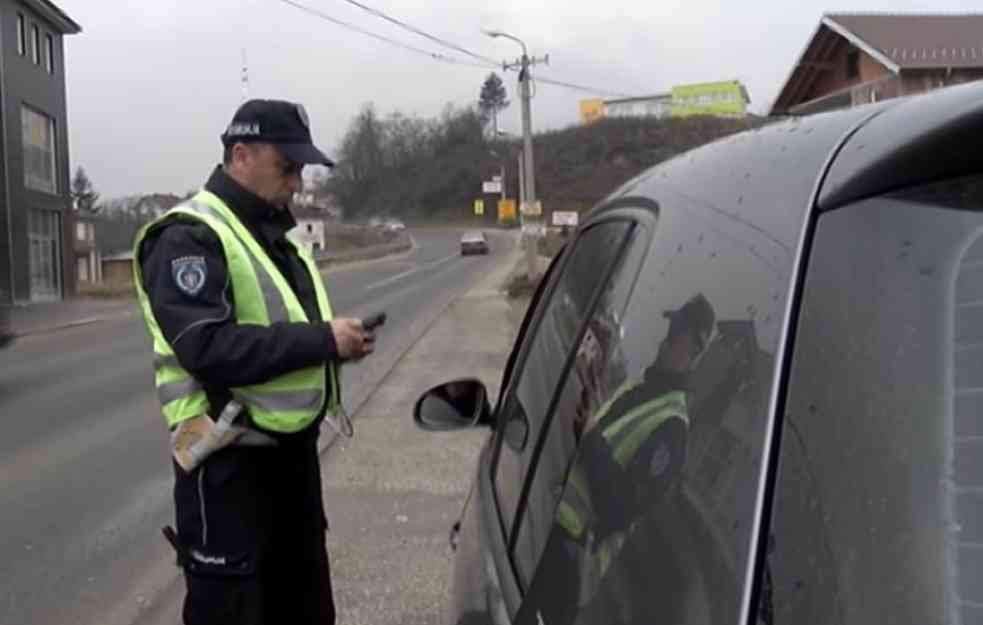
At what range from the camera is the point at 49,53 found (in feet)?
115

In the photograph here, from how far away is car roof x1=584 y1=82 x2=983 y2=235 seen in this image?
109 centimetres

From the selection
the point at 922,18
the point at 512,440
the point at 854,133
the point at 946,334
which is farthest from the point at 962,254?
the point at 922,18

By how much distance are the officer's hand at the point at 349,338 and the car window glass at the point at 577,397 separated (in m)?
0.94

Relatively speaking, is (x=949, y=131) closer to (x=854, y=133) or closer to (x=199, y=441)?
(x=854, y=133)

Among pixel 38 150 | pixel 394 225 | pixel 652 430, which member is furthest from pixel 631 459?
pixel 394 225

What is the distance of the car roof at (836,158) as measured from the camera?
1092 mm

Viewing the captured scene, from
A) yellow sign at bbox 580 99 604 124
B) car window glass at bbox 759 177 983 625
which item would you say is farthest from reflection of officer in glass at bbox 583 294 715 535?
yellow sign at bbox 580 99 604 124

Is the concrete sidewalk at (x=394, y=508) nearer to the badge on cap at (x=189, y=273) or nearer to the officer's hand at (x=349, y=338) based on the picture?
the officer's hand at (x=349, y=338)

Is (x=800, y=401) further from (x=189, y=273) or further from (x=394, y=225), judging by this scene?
(x=394, y=225)

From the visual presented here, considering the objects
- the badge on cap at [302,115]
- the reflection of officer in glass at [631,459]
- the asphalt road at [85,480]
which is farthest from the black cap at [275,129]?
the asphalt road at [85,480]

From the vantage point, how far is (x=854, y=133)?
1.26 m

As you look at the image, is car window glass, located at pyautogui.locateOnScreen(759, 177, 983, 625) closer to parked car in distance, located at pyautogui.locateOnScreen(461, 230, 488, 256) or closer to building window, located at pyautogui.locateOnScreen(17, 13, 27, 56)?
building window, located at pyautogui.locateOnScreen(17, 13, 27, 56)

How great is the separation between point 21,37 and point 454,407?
Result: 109ft

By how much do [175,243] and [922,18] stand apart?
305 inches
